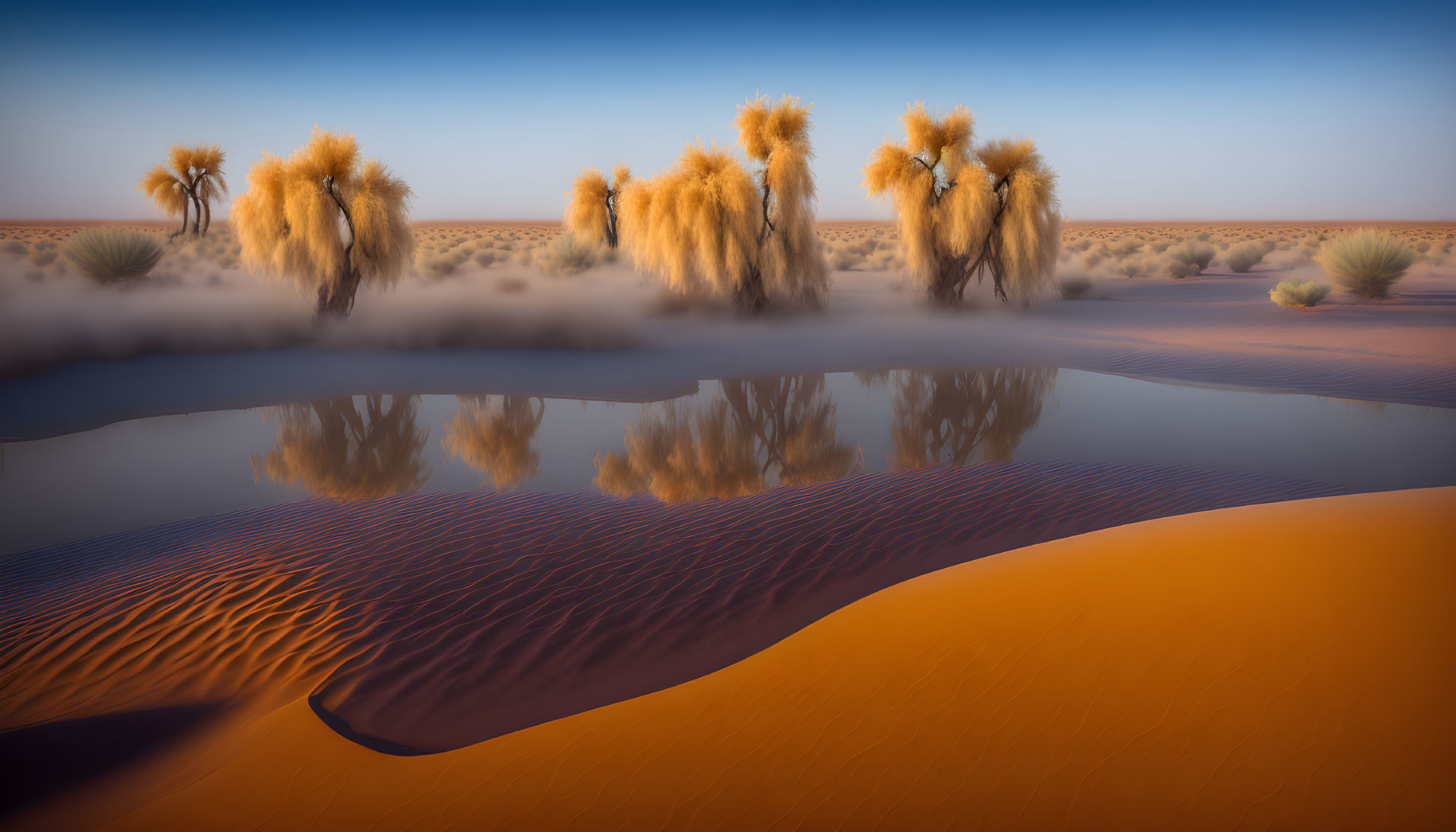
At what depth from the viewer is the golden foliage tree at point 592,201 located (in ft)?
104

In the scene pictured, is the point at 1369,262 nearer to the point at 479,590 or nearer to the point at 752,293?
the point at 752,293

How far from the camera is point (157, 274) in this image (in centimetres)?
2309

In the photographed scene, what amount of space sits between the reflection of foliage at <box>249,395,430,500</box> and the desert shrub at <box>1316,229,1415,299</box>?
23.4 meters

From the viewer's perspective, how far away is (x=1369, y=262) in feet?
63.8

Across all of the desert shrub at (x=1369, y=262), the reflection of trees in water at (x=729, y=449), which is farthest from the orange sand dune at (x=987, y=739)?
the desert shrub at (x=1369, y=262)

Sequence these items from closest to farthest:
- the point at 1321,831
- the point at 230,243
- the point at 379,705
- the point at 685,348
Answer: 1. the point at 1321,831
2. the point at 379,705
3. the point at 685,348
4. the point at 230,243

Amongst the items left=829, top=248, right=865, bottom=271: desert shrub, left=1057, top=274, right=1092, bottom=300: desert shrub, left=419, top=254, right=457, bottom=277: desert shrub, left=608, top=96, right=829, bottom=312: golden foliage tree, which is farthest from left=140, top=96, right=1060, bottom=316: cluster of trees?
left=829, top=248, right=865, bottom=271: desert shrub

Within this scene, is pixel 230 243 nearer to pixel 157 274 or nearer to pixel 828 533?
pixel 157 274

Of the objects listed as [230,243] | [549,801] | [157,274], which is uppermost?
[230,243]

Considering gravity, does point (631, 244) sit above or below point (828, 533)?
above

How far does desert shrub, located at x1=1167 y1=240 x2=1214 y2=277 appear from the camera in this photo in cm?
3094

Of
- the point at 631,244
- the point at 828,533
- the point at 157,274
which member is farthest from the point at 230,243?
the point at 828,533

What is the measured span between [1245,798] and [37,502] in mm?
9468

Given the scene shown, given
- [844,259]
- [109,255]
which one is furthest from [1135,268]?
[109,255]
